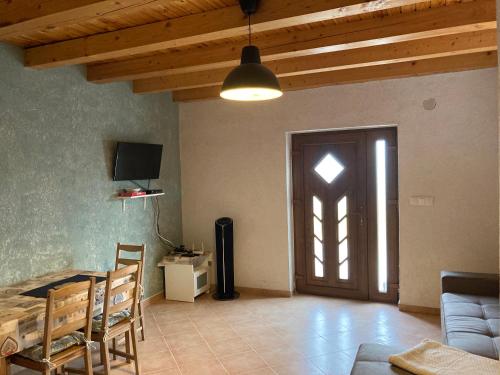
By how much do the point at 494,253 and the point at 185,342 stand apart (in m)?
3.12

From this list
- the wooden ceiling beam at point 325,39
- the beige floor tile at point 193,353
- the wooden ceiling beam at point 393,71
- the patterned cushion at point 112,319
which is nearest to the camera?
the wooden ceiling beam at point 325,39

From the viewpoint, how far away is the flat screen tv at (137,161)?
164 inches

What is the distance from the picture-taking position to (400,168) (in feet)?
14.1

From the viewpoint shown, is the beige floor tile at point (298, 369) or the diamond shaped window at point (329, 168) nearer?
the beige floor tile at point (298, 369)

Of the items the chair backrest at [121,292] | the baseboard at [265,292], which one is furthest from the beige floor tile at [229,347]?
the baseboard at [265,292]

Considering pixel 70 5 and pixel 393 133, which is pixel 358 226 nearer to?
pixel 393 133

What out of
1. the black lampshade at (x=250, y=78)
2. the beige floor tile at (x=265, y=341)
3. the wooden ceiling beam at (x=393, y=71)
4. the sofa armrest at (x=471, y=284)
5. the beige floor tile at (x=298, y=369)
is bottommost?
the beige floor tile at (x=298, y=369)

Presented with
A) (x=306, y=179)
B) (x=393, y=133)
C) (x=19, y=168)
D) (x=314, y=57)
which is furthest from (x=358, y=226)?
(x=19, y=168)

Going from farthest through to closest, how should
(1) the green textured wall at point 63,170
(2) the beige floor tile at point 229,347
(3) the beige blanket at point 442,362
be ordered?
1. (2) the beige floor tile at point 229,347
2. (1) the green textured wall at point 63,170
3. (3) the beige blanket at point 442,362

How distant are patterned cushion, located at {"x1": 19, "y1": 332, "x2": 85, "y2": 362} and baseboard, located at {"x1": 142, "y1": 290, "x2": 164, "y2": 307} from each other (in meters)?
1.95

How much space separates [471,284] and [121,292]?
292 centimetres

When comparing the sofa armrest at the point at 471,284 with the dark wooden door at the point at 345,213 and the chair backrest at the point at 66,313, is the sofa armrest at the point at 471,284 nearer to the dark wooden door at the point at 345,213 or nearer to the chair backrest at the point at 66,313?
the dark wooden door at the point at 345,213

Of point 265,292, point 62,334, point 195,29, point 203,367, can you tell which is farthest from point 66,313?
point 265,292

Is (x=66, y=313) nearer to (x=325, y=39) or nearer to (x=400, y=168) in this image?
(x=325, y=39)
